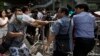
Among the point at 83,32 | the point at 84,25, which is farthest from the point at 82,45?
the point at 84,25

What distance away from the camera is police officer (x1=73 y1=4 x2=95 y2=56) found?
8.15 m

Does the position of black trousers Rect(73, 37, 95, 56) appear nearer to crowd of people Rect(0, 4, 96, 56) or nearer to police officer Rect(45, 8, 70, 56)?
crowd of people Rect(0, 4, 96, 56)

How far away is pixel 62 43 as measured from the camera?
7961mm

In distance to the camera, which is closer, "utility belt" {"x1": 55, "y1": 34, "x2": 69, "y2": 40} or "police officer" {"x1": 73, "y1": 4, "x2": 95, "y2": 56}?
"utility belt" {"x1": 55, "y1": 34, "x2": 69, "y2": 40}

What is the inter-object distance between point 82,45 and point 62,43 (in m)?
0.46

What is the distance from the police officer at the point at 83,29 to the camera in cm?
815

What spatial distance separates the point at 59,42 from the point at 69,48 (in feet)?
0.79

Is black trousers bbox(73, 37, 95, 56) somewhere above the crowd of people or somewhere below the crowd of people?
below

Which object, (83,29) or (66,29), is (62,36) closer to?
(66,29)

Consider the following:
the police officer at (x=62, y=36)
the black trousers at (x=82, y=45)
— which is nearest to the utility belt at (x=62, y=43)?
the police officer at (x=62, y=36)

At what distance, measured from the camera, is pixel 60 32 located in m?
7.91

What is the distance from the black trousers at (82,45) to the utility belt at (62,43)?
300 millimetres

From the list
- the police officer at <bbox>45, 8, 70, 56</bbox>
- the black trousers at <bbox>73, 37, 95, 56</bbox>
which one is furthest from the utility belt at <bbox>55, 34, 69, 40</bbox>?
the black trousers at <bbox>73, 37, 95, 56</bbox>

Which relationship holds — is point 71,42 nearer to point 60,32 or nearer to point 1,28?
point 60,32
